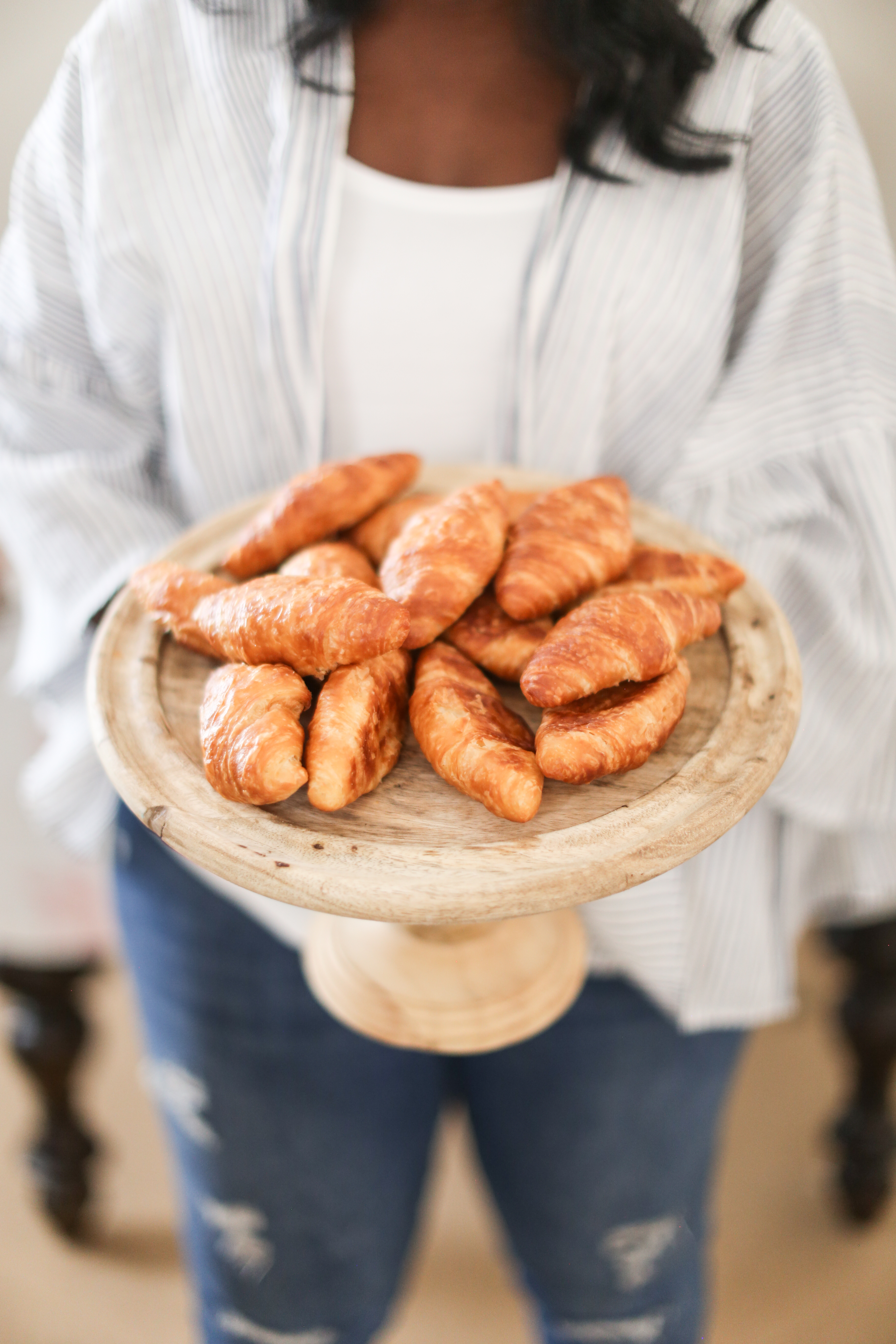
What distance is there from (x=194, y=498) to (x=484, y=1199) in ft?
3.03

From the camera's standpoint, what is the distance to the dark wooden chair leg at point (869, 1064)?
0.91 meters

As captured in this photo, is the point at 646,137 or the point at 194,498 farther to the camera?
the point at 194,498

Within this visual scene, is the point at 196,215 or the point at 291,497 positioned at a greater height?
the point at 196,215

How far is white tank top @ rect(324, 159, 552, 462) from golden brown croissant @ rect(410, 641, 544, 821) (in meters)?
0.28

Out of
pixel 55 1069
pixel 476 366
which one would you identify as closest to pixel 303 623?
pixel 476 366

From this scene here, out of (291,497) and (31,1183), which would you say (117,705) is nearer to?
(291,497)

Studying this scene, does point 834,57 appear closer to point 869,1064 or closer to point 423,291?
point 423,291

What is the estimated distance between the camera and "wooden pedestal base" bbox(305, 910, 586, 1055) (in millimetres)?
573

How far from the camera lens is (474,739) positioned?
16.1 inches

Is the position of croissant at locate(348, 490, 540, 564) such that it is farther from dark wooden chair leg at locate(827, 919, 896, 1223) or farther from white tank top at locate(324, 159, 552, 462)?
dark wooden chair leg at locate(827, 919, 896, 1223)

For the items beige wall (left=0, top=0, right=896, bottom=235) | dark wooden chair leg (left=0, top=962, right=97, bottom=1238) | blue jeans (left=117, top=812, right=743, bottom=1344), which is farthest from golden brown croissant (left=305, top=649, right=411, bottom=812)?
dark wooden chair leg (left=0, top=962, right=97, bottom=1238)

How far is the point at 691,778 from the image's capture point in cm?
42

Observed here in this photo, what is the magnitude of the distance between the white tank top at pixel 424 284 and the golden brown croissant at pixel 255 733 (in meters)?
0.30

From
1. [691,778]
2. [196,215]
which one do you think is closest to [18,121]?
[196,215]
